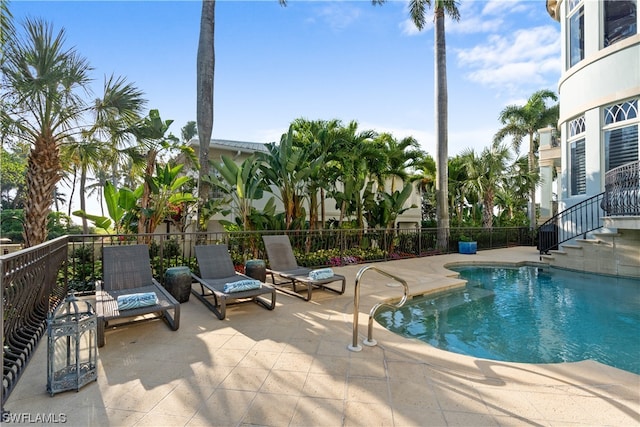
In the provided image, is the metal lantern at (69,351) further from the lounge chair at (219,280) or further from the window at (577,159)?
the window at (577,159)

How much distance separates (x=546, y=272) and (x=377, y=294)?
8.34m

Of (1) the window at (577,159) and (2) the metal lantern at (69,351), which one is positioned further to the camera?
(1) the window at (577,159)

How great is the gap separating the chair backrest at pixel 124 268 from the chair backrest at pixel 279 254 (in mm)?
2575

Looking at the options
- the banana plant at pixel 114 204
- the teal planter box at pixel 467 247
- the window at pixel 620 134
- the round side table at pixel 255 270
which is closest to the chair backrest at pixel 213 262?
the round side table at pixel 255 270

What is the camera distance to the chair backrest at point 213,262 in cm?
618

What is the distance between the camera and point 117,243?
8500mm

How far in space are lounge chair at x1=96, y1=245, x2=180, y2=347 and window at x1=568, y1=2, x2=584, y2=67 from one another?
16.8m

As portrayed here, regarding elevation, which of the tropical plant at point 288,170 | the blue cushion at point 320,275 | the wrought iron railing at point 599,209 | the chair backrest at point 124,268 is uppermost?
the tropical plant at point 288,170

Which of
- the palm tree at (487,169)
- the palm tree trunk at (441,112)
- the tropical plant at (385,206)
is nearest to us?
the tropical plant at (385,206)

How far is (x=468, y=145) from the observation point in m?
18.2

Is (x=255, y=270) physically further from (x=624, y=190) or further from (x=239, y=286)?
(x=624, y=190)

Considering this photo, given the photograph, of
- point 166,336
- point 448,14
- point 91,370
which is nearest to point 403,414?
point 91,370

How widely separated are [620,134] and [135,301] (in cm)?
1523

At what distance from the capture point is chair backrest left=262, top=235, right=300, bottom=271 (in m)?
7.22
